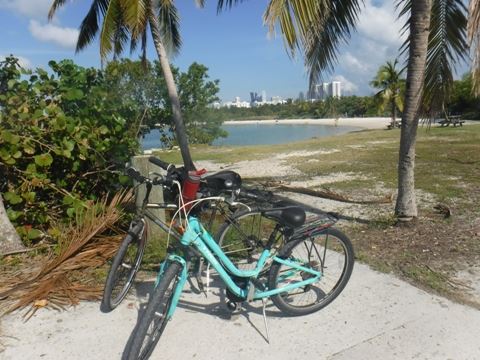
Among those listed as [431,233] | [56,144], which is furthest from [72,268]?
[431,233]

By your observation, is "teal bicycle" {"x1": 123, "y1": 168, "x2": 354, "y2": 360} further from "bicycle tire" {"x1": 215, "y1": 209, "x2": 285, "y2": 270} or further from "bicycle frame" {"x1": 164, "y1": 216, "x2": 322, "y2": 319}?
"bicycle tire" {"x1": 215, "y1": 209, "x2": 285, "y2": 270}

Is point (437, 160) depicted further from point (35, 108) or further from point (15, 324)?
point (15, 324)

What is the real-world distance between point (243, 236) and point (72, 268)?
1608mm

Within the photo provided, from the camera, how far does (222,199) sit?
8.75ft

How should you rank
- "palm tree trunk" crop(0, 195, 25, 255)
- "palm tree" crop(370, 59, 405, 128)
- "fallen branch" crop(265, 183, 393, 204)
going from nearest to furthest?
1. "palm tree trunk" crop(0, 195, 25, 255)
2. "fallen branch" crop(265, 183, 393, 204)
3. "palm tree" crop(370, 59, 405, 128)

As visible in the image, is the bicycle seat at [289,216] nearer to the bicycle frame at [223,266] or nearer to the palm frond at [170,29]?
the bicycle frame at [223,266]

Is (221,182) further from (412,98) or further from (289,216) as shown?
(412,98)

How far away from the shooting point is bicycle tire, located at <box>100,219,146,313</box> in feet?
9.91

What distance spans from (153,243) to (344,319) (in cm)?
233

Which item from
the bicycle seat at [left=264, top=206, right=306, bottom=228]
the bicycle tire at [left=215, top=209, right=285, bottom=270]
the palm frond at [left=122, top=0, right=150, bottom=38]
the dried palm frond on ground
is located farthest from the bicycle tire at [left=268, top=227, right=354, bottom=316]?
the palm frond at [left=122, top=0, right=150, bottom=38]

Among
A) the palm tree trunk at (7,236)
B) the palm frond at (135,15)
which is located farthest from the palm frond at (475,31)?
the palm frond at (135,15)

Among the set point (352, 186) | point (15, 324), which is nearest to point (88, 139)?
point (15, 324)

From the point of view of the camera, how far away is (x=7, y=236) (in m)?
3.95

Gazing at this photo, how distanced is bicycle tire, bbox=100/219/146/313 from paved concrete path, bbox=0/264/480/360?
0.10 m
